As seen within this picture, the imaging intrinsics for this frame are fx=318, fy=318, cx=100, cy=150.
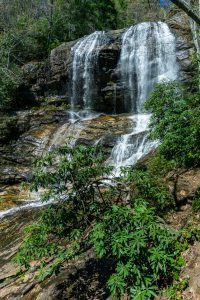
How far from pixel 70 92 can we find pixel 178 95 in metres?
14.9

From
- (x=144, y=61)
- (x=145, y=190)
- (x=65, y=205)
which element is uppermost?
(x=144, y=61)

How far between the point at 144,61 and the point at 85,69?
13.7ft

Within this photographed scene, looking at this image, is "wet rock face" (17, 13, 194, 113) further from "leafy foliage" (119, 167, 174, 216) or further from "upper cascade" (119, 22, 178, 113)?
"leafy foliage" (119, 167, 174, 216)

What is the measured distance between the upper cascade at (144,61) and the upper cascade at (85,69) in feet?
6.16

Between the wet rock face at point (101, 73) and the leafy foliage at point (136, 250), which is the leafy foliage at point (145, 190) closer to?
the leafy foliage at point (136, 250)

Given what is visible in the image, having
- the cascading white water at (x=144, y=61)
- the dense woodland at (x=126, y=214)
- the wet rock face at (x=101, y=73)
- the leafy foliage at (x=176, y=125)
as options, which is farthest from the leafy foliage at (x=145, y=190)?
the wet rock face at (x=101, y=73)

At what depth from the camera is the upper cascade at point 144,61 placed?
20359mm

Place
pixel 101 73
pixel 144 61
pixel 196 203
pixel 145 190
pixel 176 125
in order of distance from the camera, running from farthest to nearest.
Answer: pixel 101 73 → pixel 144 61 → pixel 176 125 → pixel 196 203 → pixel 145 190

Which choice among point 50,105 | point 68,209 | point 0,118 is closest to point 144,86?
point 50,105

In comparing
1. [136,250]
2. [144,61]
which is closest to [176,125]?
[136,250]

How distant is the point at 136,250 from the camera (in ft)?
12.9

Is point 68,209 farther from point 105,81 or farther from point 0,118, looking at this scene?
point 105,81

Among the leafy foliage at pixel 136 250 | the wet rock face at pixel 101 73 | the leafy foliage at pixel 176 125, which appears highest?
the wet rock face at pixel 101 73

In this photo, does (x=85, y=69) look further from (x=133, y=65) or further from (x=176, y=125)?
(x=176, y=125)
